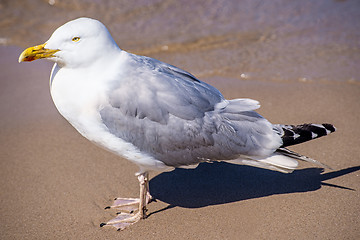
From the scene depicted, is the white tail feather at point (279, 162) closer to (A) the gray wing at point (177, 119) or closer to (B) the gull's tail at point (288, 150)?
(B) the gull's tail at point (288, 150)

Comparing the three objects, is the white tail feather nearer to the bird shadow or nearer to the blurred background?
the bird shadow

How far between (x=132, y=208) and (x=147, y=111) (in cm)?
117

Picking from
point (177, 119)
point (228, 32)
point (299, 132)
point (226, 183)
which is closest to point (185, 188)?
point (226, 183)

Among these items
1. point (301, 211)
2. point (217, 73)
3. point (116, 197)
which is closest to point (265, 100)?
point (217, 73)

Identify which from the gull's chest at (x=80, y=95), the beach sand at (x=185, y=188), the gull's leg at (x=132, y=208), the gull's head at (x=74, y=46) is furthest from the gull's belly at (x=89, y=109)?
→ the beach sand at (x=185, y=188)

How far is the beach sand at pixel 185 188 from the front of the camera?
3812mm

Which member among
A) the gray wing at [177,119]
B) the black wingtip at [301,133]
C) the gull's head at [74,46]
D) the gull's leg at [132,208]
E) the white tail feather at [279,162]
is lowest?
the gull's leg at [132,208]

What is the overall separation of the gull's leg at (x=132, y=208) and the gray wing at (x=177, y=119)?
1.36 ft

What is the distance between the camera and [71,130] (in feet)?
17.4

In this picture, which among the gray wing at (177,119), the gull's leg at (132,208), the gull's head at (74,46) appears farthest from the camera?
the gull's leg at (132,208)

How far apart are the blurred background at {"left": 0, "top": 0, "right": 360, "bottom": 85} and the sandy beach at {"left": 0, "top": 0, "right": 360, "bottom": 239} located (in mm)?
673

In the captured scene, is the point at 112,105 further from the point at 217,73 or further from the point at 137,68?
the point at 217,73

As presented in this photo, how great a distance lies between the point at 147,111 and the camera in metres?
3.59

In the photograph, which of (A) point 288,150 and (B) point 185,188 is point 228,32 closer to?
(B) point 185,188
